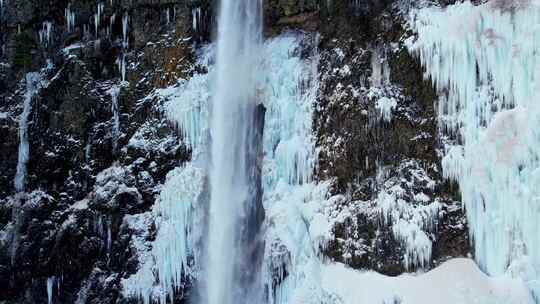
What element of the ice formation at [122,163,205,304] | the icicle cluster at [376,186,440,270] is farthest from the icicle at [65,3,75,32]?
the icicle cluster at [376,186,440,270]

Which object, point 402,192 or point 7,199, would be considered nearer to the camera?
point 402,192

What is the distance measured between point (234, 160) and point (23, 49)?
5.84 metres

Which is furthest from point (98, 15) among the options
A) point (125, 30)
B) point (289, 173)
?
point (289, 173)

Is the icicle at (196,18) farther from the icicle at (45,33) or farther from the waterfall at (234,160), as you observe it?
the icicle at (45,33)

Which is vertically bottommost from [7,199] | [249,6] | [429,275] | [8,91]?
[429,275]

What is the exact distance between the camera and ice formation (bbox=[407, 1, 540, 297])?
35.6 feet

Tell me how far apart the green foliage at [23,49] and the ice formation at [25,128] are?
12.0 inches

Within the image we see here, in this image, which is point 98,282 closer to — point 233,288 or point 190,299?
point 190,299

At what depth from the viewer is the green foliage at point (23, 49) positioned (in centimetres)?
1605

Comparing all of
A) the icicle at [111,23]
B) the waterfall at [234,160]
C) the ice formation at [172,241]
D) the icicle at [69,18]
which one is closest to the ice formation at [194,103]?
the waterfall at [234,160]

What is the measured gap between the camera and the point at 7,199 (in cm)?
1566

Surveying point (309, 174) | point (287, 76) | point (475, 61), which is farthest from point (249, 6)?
point (475, 61)

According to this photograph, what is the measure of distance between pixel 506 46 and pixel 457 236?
3.17 m

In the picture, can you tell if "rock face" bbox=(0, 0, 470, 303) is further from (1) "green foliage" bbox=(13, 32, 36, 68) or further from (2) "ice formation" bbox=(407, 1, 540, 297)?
(2) "ice formation" bbox=(407, 1, 540, 297)
